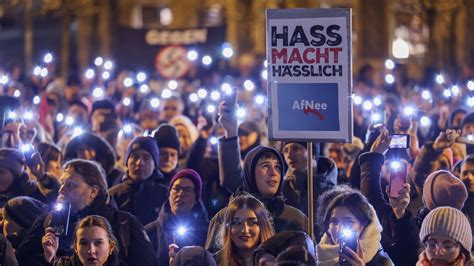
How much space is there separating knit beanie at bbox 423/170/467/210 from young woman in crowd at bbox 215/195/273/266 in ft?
4.48

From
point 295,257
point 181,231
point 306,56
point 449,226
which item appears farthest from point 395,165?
point 295,257

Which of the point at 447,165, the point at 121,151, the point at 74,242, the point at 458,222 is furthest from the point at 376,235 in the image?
the point at 121,151

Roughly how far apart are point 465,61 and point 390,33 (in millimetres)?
1958

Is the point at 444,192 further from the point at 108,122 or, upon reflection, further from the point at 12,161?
the point at 108,122

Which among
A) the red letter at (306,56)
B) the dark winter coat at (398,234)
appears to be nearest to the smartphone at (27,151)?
the dark winter coat at (398,234)

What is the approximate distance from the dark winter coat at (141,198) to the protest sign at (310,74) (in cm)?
209

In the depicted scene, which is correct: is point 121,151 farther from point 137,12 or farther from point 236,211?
point 137,12

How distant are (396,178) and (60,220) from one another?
7.49ft

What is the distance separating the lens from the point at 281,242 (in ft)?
22.3

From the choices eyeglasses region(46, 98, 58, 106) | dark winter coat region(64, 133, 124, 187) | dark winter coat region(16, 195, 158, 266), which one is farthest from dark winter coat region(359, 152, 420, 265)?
eyeglasses region(46, 98, 58, 106)

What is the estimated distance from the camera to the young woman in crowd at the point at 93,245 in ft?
25.4

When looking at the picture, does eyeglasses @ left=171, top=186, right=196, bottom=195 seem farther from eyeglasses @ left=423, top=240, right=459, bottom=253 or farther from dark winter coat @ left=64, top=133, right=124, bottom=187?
eyeglasses @ left=423, top=240, right=459, bottom=253

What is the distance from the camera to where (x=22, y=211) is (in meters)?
9.09

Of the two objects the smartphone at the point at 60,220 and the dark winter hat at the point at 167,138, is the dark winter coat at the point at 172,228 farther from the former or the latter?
the dark winter hat at the point at 167,138
